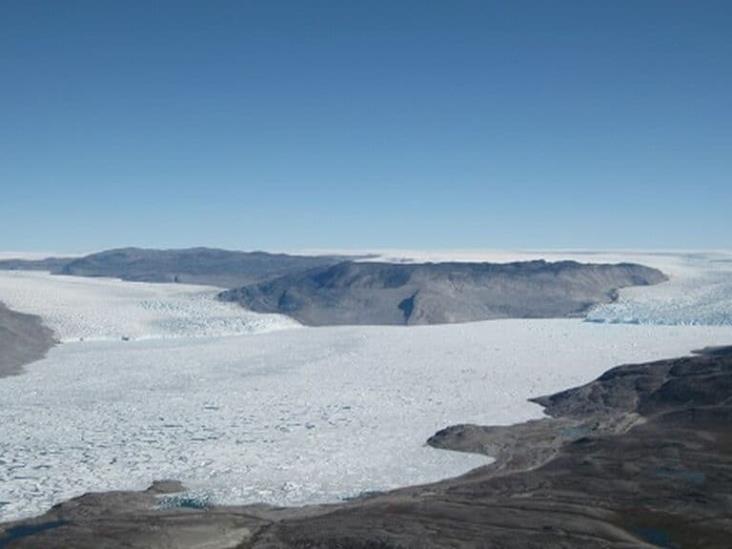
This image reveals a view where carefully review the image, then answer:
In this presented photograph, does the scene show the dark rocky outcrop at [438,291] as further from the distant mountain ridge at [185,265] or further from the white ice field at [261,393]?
the distant mountain ridge at [185,265]

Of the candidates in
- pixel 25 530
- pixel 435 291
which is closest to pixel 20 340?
pixel 25 530

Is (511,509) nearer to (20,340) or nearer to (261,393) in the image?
(261,393)

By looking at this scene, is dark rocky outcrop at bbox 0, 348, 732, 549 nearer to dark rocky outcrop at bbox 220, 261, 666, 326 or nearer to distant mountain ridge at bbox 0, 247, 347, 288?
dark rocky outcrop at bbox 220, 261, 666, 326

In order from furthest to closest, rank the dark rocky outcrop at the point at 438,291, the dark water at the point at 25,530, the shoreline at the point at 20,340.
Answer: the dark rocky outcrop at the point at 438,291
the shoreline at the point at 20,340
the dark water at the point at 25,530

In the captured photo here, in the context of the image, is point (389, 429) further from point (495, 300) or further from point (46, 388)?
point (495, 300)

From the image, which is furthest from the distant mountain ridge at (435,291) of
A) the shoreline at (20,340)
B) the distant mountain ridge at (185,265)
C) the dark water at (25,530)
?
the dark water at (25,530)

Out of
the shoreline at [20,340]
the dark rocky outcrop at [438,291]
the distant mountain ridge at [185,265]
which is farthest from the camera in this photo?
the distant mountain ridge at [185,265]

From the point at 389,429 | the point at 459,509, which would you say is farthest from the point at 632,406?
the point at 459,509

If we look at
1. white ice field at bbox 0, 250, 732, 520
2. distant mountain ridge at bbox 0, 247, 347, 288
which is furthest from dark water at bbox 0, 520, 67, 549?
distant mountain ridge at bbox 0, 247, 347, 288
